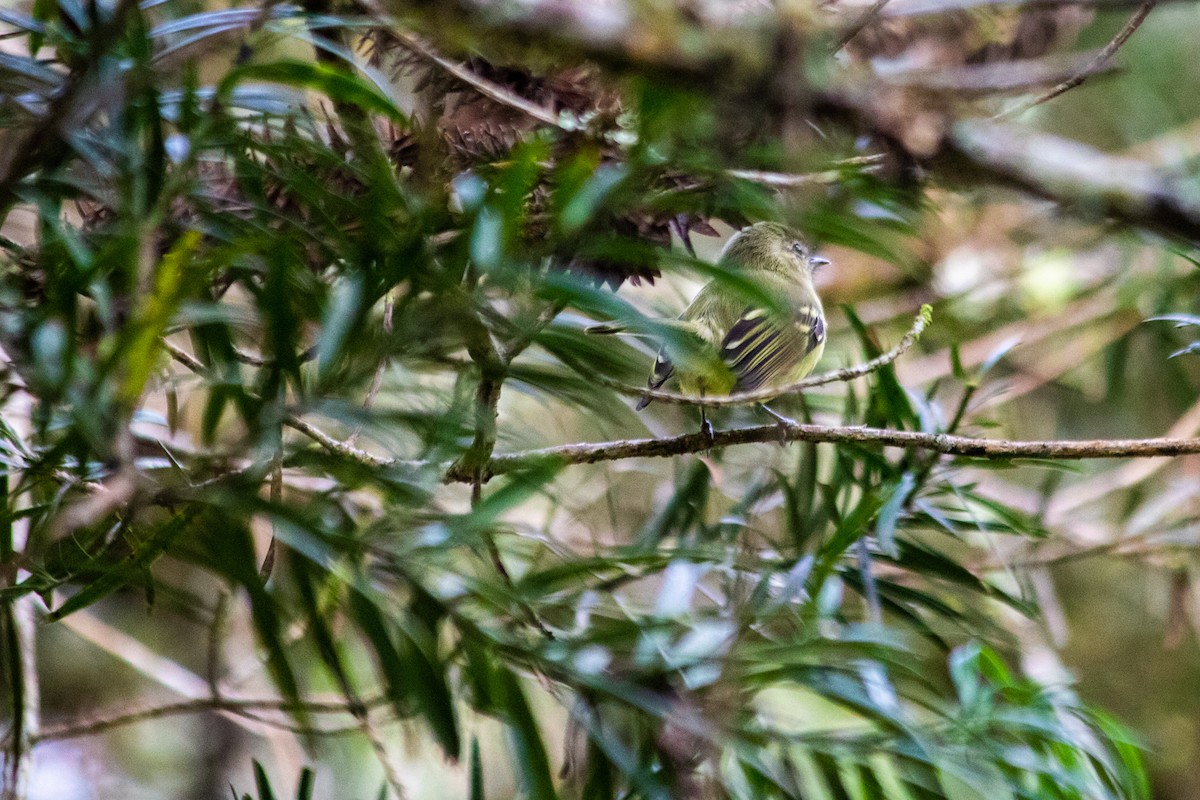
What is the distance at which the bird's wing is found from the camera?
2.83 meters

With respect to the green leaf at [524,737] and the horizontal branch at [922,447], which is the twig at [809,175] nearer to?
the horizontal branch at [922,447]

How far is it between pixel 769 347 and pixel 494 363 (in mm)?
1506

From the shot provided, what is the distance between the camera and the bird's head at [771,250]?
351 cm

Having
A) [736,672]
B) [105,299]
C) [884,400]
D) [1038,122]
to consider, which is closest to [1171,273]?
[1038,122]

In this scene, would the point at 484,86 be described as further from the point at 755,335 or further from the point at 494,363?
the point at 755,335

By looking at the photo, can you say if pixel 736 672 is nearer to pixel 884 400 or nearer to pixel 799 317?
pixel 884 400

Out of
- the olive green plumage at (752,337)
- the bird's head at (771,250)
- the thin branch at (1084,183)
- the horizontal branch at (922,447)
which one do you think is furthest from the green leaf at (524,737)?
the bird's head at (771,250)

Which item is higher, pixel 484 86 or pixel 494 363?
pixel 484 86

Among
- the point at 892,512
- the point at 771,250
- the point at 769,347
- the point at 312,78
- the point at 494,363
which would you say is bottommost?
the point at 494,363

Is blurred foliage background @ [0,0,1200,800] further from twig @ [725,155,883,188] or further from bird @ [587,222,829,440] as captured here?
bird @ [587,222,829,440]

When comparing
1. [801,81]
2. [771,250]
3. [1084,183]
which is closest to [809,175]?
[801,81]

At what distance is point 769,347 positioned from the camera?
2.87 metres

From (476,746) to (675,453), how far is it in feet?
2.04

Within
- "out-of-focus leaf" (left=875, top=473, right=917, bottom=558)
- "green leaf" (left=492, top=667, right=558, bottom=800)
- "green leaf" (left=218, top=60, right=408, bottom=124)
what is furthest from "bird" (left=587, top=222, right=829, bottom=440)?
"green leaf" (left=218, top=60, right=408, bottom=124)
